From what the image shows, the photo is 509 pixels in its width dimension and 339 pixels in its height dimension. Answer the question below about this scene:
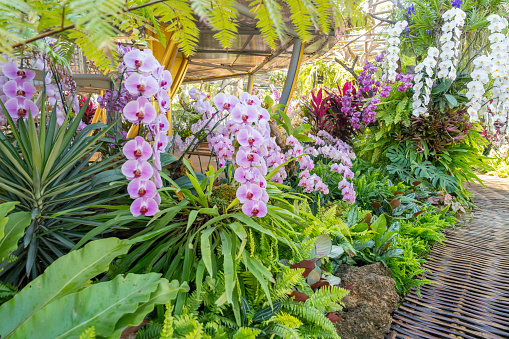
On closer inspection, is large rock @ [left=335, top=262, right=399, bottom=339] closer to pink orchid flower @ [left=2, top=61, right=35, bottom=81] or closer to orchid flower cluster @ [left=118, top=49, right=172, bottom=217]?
orchid flower cluster @ [left=118, top=49, right=172, bottom=217]

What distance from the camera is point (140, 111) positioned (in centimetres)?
88

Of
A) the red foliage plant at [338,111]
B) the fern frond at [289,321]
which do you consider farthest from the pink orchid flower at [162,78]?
the red foliage plant at [338,111]

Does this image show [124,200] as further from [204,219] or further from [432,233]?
[432,233]

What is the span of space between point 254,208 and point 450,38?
10.4 ft

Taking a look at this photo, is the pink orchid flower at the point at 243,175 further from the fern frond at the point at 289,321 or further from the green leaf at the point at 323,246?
the green leaf at the point at 323,246

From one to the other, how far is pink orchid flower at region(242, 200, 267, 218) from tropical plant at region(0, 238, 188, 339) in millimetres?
323

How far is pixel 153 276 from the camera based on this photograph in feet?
2.84

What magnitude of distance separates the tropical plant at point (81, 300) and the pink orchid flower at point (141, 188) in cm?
15

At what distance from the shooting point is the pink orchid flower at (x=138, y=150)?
2.85 feet

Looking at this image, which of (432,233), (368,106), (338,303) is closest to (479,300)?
(432,233)

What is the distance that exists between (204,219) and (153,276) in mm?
406

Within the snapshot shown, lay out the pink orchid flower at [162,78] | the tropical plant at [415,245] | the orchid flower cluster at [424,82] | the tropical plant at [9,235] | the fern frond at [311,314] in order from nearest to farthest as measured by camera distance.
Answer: the tropical plant at [9,235] → the pink orchid flower at [162,78] → the fern frond at [311,314] → the tropical plant at [415,245] → the orchid flower cluster at [424,82]

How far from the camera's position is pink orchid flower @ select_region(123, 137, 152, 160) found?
0.87 meters

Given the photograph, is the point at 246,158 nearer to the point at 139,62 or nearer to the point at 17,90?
the point at 139,62
